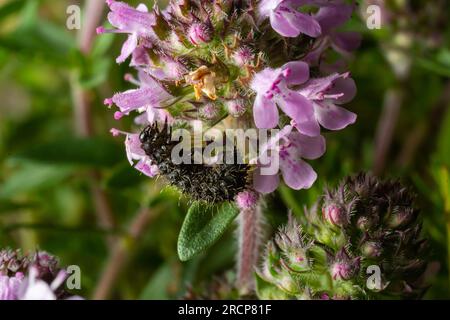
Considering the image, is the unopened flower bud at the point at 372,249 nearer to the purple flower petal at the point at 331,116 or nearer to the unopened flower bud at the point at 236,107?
the purple flower petal at the point at 331,116

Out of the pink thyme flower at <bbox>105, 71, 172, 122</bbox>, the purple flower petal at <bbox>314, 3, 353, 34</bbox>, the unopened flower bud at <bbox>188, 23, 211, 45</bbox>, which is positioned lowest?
the pink thyme flower at <bbox>105, 71, 172, 122</bbox>

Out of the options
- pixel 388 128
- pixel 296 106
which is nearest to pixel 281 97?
pixel 296 106

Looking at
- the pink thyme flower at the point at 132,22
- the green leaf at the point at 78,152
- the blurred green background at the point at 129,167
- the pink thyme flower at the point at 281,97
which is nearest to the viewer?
the pink thyme flower at the point at 281,97

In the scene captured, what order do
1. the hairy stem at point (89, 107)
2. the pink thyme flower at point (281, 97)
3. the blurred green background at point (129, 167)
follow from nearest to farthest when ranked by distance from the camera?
the pink thyme flower at point (281, 97), the blurred green background at point (129, 167), the hairy stem at point (89, 107)

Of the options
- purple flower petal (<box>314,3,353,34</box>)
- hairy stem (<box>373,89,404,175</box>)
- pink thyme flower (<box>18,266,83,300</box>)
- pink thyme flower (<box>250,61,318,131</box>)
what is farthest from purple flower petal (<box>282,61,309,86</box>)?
hairy stem (<box>373,89,404,175</box>)

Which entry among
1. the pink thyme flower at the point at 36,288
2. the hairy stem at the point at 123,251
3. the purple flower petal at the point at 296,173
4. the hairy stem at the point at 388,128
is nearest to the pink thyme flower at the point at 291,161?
the purple flower petal at the point at 296,173

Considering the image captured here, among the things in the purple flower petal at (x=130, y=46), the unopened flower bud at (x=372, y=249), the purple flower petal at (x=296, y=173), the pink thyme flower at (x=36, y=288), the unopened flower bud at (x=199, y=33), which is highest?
the purple flower petal at (x=130, y=46)

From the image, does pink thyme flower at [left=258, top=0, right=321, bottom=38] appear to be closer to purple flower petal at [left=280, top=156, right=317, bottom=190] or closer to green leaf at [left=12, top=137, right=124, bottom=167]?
purple flower petal at [left=280, top=156, right=317, bottom=190]

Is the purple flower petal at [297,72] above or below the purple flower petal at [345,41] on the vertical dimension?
below

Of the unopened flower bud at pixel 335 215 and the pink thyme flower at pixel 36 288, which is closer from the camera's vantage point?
the pink thyme flower at pixel 36 288
